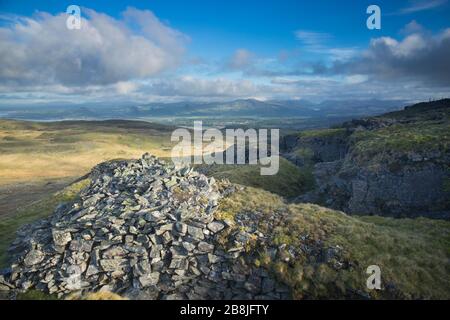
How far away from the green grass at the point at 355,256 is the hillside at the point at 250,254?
60 mm

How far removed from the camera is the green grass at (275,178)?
160 ft

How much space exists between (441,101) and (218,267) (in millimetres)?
141081

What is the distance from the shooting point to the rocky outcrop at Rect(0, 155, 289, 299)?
2105 centimetres

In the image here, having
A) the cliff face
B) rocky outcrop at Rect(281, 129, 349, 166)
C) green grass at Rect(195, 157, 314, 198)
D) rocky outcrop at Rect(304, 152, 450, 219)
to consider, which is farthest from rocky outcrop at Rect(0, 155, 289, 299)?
rocky outcrop at Rect(281, 129, 349, 166)

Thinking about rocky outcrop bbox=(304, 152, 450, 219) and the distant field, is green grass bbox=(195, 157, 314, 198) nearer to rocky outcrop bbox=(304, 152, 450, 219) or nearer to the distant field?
rocky outcrop bbox=(304, 152, 450, 219)

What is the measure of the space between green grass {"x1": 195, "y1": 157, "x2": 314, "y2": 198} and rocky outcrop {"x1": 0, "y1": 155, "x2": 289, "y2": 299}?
23.2 m

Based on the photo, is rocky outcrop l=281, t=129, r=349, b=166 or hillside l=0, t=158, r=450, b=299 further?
rocky outcrop l=281, t=129, r=349, b=166

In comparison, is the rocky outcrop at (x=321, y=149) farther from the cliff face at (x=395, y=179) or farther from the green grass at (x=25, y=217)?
the green grass at (x=25, y=217)

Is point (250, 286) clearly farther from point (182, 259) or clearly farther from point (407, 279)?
point (407, 279)

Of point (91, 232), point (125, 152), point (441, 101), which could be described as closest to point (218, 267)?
point (91, 232)

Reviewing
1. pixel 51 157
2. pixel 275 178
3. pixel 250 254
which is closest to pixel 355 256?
pixel 250 254

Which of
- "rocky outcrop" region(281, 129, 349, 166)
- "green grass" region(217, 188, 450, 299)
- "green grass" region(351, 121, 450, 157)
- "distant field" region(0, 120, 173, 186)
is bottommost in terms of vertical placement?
"distant field" region(0, 120, 173, 186)

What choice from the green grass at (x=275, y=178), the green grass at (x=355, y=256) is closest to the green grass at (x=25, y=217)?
the green grass at (x=355, y=256)

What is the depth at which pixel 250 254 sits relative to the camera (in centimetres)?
2247
